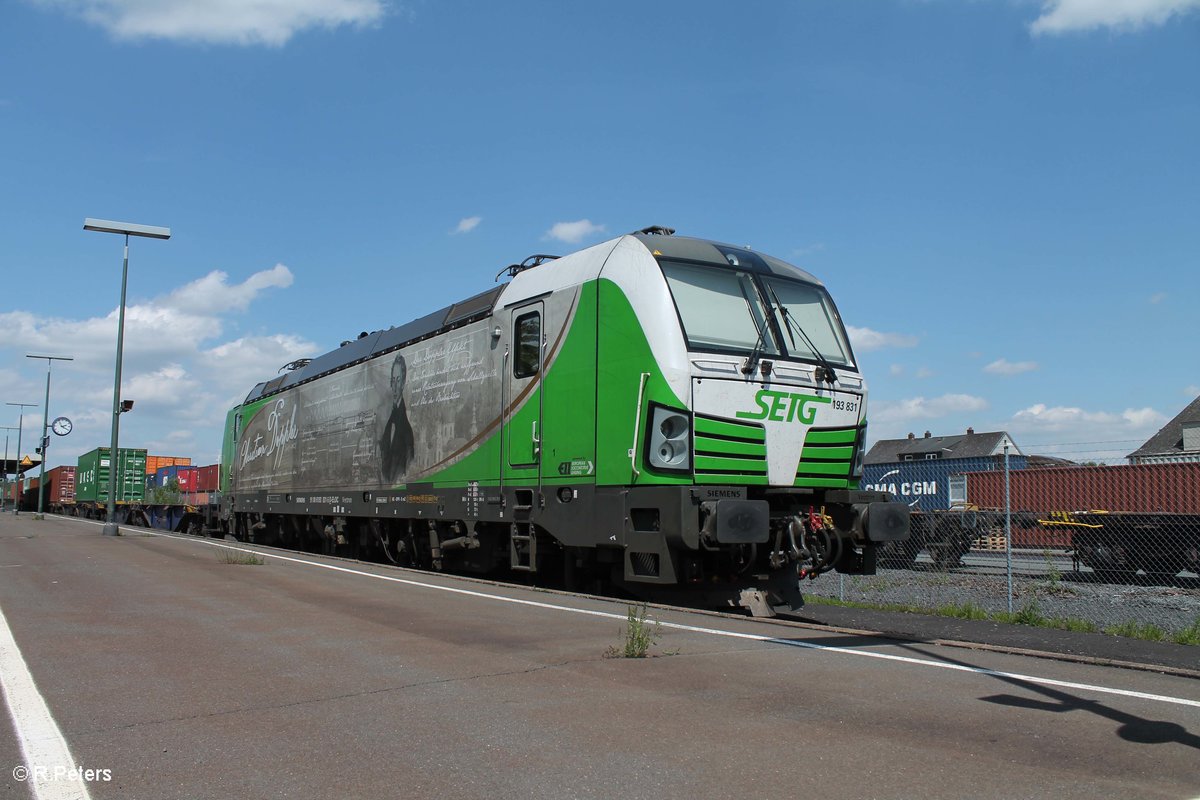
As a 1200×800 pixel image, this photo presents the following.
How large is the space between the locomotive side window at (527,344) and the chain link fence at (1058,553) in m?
4.94

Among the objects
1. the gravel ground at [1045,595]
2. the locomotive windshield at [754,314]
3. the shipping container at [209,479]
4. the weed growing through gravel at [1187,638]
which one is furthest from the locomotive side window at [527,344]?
the shipping container at [209,479]

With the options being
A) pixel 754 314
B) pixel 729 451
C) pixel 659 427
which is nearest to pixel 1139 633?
pixel 729 451

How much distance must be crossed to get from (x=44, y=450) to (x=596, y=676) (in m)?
53.1

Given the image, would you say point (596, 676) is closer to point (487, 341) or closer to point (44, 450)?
point (487, 341)

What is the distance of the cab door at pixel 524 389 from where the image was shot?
11016 millimetres

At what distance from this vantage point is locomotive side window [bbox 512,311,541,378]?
1117 cm

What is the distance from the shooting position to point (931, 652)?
23.8 ft

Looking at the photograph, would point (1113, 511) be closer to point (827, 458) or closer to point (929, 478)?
point (929, 478)

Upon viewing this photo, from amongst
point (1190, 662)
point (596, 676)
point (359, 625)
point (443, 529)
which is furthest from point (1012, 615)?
point (443, 529)

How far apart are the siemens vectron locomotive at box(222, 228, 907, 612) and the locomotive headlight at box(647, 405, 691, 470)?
0.01m

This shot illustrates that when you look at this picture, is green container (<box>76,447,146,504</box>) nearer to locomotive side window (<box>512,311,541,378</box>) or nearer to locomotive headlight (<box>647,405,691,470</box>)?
locomotive side window (<box>512,311,541,378</box>)

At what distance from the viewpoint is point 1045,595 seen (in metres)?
14.0

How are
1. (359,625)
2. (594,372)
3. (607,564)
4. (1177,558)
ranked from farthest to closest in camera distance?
1. (1177,558)
2. (607,564)
3. (594,372)
4. (359,625)

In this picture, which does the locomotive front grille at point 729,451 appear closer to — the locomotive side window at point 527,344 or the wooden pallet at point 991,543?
the locomotive side window at point 527,344
